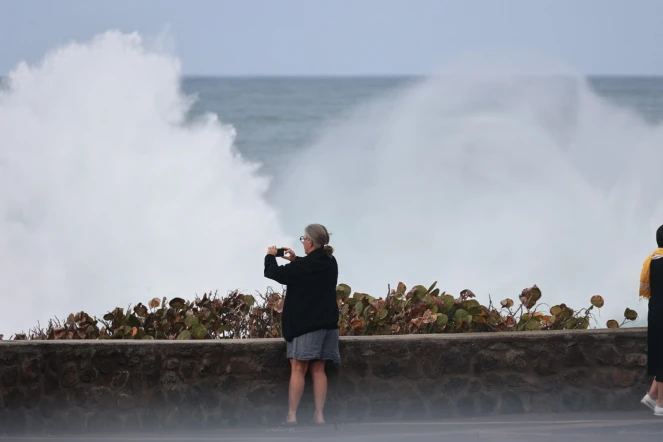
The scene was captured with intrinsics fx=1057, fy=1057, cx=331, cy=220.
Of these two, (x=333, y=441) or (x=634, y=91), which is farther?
(x=634, y=91)

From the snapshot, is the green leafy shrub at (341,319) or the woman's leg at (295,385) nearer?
the woman's leg at (295,385)

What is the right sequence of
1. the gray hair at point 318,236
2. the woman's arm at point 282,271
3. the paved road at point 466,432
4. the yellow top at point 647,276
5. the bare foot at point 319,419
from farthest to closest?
the yellow top at point 647,276, the bare foot at point 319,419, the gray hair at point 318,236, the woman's arm at point 282,271, the paved road at point 466,432

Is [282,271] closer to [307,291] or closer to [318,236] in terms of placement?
[307,291]

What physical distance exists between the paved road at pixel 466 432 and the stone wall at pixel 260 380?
0.51 feet

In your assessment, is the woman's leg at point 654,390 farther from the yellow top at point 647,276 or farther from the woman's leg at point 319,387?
the woman's leg at point 319,387

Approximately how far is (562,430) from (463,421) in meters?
0.78

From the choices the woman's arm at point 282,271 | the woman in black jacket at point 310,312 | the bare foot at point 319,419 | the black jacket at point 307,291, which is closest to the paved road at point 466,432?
the bare foot at point 319,419

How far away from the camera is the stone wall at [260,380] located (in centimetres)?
802

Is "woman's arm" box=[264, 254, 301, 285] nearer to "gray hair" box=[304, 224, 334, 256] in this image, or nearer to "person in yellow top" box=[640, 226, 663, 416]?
"gray hair" box=[304, 224, 334, 256]

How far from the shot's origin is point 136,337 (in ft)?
28.2

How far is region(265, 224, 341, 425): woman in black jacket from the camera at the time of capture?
7738 millimetres

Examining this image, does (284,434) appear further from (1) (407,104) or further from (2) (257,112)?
(2) (257,112)

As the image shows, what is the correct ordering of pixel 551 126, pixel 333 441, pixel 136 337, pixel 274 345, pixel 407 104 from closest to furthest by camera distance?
pixel 333 441, pixel 274 345, pixel 136 337, pixel 551 126, pixel 407 104

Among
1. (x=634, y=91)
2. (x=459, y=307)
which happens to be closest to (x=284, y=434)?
(x=459, y=307)
